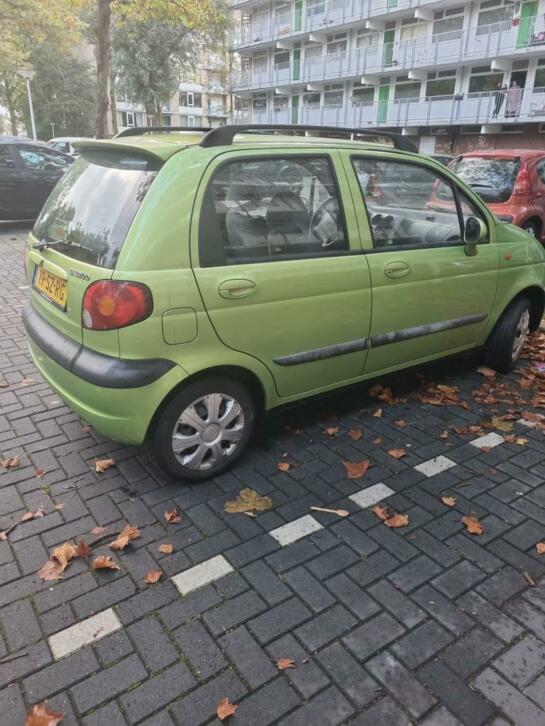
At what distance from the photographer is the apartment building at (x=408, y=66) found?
27.8 meters

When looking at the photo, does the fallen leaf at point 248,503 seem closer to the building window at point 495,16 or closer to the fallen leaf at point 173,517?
the fallen leaf at point 173,517

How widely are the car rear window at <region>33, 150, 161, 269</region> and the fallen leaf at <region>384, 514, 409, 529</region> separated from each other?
192 centimetres

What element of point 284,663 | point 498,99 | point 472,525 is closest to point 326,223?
point 472,525

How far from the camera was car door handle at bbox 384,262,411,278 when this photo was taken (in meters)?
3.65

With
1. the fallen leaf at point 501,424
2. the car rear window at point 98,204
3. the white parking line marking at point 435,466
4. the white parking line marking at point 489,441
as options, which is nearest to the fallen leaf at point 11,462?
the car rear window at point 98,204

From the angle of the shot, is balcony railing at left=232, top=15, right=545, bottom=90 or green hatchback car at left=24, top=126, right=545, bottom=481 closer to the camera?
green hatchback car at left=24, top=126, right=545, bottom=481

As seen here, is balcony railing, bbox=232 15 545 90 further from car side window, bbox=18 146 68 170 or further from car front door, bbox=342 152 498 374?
car front door, bbox=342 152 498 374

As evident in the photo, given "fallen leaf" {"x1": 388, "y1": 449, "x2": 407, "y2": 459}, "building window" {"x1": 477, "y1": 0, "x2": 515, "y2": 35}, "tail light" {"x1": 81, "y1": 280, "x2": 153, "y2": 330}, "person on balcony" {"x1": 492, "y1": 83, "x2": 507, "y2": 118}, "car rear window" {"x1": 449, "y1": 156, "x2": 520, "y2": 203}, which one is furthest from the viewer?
"person on balcony" {"x1": 492, "y1": 83, "x2": 507, "y2": 118}

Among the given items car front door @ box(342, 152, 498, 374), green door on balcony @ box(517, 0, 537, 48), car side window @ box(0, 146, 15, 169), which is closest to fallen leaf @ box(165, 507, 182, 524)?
car front door @ box(342, 152, 498, 374)

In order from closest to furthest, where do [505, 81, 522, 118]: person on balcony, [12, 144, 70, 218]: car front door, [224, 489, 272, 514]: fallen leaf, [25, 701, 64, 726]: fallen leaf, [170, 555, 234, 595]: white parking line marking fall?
[25, 701, 64, 726]: fallen leaf < [170, 555, 234, 595]: white parking line marking < [224, 489, 272, 514]: fallen leaf < [12, 144, 70, 218]: car front door < [505, 81, 522, 118]: person on balcony

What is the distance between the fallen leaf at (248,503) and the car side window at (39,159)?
10919mm

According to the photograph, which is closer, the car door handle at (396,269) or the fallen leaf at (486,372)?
the car door handle at (396,269)

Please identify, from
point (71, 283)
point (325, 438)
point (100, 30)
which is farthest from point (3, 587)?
point (100, 30)

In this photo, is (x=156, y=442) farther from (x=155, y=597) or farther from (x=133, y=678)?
(x=133, y=678)
